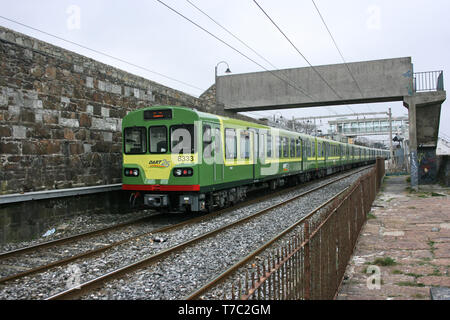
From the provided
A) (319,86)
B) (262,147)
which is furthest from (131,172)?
(319,86)

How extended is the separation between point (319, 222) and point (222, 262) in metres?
2.52

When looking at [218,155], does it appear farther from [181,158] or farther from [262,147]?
[262,147]

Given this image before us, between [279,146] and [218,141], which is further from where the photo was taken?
[279,146]

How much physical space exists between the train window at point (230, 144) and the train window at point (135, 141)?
2.44 meters

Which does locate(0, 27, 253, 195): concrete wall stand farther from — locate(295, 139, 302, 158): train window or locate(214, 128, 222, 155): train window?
locate(295, 139, 302, 158): train window

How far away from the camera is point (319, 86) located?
67.3 ft

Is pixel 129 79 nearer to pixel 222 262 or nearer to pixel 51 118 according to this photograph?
pixel 51 118

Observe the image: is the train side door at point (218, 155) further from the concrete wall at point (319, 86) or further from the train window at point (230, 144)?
the concrete wall at point (319, 86)

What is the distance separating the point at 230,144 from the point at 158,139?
2390 mm

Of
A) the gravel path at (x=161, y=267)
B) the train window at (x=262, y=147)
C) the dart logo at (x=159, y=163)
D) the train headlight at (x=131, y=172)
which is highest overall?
the train window at (x=262, y=147)

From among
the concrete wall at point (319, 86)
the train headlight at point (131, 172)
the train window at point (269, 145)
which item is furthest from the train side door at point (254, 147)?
the concrete wall at point (319, 86)

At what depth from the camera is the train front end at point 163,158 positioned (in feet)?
33.3
